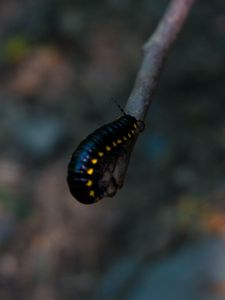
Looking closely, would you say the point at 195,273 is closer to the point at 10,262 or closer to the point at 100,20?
the point at 10,262

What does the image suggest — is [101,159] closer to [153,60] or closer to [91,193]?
[91,193]

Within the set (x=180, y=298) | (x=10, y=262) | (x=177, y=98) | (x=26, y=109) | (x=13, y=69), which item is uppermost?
(x=13, y=69)

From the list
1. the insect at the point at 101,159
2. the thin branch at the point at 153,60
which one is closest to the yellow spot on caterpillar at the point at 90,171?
the insect at the point at 101,159

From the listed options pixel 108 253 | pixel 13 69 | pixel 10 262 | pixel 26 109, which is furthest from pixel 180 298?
pixel 13 69

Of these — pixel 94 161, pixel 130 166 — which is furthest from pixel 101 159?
pixel 130 166

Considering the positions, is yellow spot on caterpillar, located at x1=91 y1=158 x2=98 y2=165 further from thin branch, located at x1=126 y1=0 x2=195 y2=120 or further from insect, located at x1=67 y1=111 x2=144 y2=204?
thin branch, located at x1=126 y1=0 x2=195 y2=120
